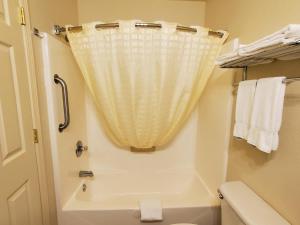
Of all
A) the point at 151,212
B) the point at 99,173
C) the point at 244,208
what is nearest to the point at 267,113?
the point at 244,208

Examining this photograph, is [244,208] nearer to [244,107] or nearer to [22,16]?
[244,107]

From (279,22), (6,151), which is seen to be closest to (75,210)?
(6,151)

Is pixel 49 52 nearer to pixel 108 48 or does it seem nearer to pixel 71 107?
pixel 108 48

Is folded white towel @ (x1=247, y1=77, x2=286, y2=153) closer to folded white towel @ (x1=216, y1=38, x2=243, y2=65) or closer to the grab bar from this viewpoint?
folded white towel @ (x1=216, y1=38, x2=243, y2=65)

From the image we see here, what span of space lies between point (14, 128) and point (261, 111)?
50.1 inches

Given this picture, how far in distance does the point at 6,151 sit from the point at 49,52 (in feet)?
2.24

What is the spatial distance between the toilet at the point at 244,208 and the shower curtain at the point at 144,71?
75 cm

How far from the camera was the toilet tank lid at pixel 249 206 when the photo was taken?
0.89m

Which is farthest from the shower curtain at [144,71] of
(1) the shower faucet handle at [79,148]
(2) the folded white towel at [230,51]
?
(1) the shower faucet handle at [79,148]

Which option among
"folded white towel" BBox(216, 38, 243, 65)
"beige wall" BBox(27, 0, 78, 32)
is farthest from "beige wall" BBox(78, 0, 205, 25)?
"folded white towel" BBox(216, 38, 243, 65)

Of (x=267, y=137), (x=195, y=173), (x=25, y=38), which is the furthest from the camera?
(x=195, y=173)

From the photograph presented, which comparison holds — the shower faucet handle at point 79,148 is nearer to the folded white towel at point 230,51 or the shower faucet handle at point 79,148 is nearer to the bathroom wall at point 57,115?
the bathroom wall at point 57,115

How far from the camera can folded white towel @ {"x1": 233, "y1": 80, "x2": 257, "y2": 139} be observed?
1.02 meters

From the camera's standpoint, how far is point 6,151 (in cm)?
92
